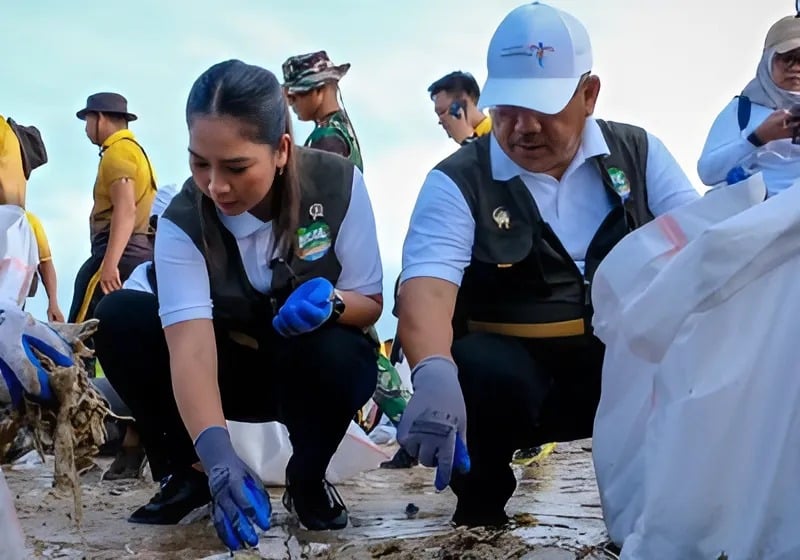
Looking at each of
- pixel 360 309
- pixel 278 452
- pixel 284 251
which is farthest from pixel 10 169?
pixel 360 309

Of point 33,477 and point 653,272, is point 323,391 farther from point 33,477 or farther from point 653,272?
point 33,477

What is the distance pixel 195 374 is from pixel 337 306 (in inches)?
12.5

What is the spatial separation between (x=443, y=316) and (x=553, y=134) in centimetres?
43

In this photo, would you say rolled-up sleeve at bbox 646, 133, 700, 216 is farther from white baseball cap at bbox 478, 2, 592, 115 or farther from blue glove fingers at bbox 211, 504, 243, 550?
blue glove fingers at bbox 211, 504, 243, 550

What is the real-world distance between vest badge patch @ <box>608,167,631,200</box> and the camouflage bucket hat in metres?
1.56

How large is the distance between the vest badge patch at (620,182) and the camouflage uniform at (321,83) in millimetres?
1343

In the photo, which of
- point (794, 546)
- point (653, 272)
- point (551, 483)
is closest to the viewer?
point (794, 546)

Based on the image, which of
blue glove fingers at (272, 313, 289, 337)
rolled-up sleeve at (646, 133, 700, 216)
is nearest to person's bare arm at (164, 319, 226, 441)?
blue glove fingers at (272, 313, 289, 337)

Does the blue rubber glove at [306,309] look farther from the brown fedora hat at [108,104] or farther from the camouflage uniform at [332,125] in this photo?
the brown fedora hat at [108,104]

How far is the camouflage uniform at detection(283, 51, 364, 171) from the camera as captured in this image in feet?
11.4

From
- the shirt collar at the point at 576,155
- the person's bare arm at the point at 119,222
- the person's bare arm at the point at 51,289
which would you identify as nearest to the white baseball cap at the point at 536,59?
the shirt collar at the point at 576,155

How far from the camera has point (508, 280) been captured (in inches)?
88.0

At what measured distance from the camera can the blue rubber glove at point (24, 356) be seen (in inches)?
59.8

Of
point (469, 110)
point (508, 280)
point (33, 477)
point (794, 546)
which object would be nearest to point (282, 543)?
point (508, 280)
